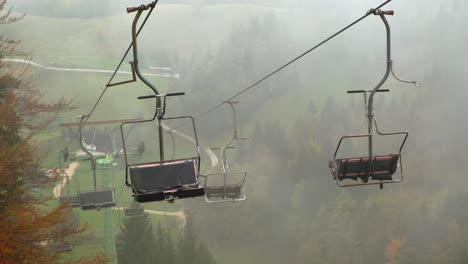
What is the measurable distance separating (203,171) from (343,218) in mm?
19074

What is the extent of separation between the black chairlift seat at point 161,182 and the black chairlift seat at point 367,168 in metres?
2.17

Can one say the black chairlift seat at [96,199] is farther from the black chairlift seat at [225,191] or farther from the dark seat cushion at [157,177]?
the dark seat cushion at [157,177]

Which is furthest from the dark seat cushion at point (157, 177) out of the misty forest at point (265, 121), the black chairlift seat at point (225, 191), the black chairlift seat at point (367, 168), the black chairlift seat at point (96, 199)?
the misty forest at point (265, 121)

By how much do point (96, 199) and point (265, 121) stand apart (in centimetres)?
8102

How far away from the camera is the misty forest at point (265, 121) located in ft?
244

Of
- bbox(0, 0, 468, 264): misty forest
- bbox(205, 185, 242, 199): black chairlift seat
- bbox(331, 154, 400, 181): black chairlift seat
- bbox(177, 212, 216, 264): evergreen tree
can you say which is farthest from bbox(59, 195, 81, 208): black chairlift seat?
bbox(177, 212, 216, 264): evergreen tree

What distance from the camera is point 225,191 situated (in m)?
18.0

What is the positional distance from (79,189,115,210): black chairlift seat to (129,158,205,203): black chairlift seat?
1206 centimetres

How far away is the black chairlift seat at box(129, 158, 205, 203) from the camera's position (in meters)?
9.02

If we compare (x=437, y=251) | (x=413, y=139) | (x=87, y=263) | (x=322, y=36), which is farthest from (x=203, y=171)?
(x=87, y=263)

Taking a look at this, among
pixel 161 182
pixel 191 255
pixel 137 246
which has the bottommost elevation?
pixel 191 255

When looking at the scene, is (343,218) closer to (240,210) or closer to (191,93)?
(240,210)

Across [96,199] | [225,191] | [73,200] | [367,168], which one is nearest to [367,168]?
[367,168]

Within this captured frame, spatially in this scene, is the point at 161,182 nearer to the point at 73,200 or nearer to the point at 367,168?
the point at 367,168
